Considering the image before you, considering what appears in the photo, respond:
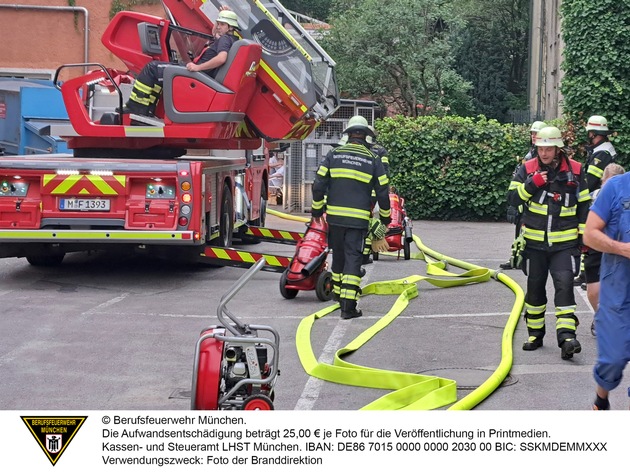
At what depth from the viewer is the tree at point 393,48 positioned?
109 feet

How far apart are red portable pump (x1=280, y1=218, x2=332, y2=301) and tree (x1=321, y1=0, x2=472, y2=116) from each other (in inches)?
860

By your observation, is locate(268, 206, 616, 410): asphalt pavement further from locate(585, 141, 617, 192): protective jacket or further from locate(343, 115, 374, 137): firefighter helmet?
locate(343, 115, 374, 137): firefighter helmet

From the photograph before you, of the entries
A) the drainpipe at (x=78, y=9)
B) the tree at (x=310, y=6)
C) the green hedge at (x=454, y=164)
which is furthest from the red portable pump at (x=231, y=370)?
the tree at (x=310, y=6)

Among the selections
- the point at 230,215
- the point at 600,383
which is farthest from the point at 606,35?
the point at 600,383

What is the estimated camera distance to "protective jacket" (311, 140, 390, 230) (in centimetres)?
1061

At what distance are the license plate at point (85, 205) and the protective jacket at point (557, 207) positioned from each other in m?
5.23

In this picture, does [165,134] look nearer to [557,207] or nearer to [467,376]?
[557,207]

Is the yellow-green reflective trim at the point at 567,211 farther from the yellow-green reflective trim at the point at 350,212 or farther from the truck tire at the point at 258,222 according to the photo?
the truck tire at the point at 258,222

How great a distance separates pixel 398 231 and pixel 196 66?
4.41 metres

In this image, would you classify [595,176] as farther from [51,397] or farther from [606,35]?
[606,35]

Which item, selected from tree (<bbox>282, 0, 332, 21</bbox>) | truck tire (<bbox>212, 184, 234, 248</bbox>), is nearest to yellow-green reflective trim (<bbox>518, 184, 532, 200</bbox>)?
truck tire (<bbox>212, 184, 234, 248</bbox>)

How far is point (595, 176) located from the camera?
11883 mm
